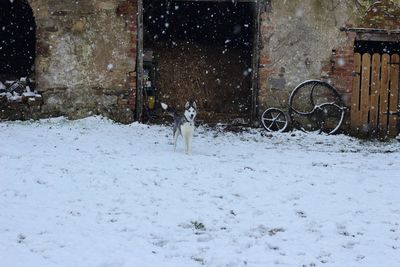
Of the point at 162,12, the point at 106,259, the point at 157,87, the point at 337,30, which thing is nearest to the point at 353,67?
the point at 337,30

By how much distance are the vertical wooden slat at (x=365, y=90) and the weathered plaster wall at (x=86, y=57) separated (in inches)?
188

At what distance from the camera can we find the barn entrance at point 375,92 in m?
10.7

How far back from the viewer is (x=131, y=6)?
10.6 m

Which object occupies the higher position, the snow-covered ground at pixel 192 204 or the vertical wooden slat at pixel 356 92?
the vertical wooden slat at pixel 356 92

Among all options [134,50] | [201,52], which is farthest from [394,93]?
[201,52]

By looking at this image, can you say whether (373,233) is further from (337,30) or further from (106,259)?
(337,30)

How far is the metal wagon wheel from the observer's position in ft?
35.1

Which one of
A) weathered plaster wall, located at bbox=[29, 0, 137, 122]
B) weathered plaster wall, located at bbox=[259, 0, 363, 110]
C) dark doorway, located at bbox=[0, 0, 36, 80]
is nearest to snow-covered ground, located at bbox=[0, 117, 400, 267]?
weathered plaster wall, located at bbox=[29, 0, 137, 122]

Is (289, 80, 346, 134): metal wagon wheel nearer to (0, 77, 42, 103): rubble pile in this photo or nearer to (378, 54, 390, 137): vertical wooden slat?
(378, 54, 390, 137): vertical wooden slat

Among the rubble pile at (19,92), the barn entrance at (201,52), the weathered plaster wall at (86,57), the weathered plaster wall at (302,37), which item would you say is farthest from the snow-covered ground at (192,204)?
the barn entrance at (201,52)

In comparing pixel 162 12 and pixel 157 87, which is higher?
pixel 162 12

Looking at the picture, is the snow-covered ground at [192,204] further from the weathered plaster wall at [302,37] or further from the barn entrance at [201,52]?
the barn entrance at [201,52]

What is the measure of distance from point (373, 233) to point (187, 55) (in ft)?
36.1

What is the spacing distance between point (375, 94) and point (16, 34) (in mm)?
9357
